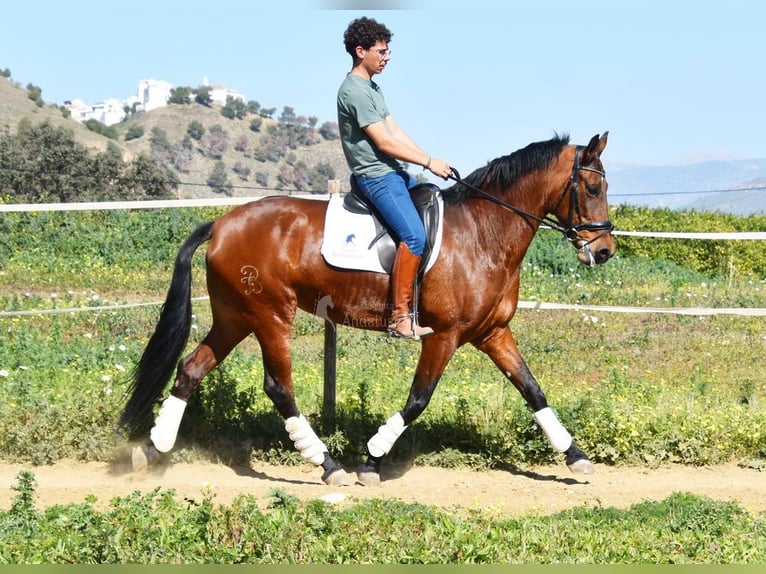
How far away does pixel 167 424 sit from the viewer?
22.4ft

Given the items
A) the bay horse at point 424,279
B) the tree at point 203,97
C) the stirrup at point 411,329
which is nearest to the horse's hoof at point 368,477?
the bay horse at point 424,279

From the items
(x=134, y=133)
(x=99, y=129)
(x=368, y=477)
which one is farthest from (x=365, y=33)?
(x=134, y=133)

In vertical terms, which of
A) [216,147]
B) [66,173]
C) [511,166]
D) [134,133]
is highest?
[134,133]

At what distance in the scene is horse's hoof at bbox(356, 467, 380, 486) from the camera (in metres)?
6.66

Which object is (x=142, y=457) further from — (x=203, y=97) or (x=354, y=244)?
(x=203, y=97)

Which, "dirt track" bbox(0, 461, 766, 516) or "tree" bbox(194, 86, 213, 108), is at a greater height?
"tree" bbox(194, 86, 213, 108)

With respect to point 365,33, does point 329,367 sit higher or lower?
lower

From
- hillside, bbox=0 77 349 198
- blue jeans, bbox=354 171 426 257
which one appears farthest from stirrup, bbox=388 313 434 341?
hillside, bbox=0 77 349 198

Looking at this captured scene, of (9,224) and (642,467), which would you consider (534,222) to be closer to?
(642,467)

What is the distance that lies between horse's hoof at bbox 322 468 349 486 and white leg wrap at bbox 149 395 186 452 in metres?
1.16

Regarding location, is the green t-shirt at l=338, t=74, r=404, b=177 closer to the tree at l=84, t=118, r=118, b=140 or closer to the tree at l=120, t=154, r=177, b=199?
the tree at l=120, t=154, r=177, b=199

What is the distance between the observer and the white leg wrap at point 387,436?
21.7ft

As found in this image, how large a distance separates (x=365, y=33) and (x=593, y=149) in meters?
1.74

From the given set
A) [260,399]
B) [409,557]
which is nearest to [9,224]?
[260,399]
